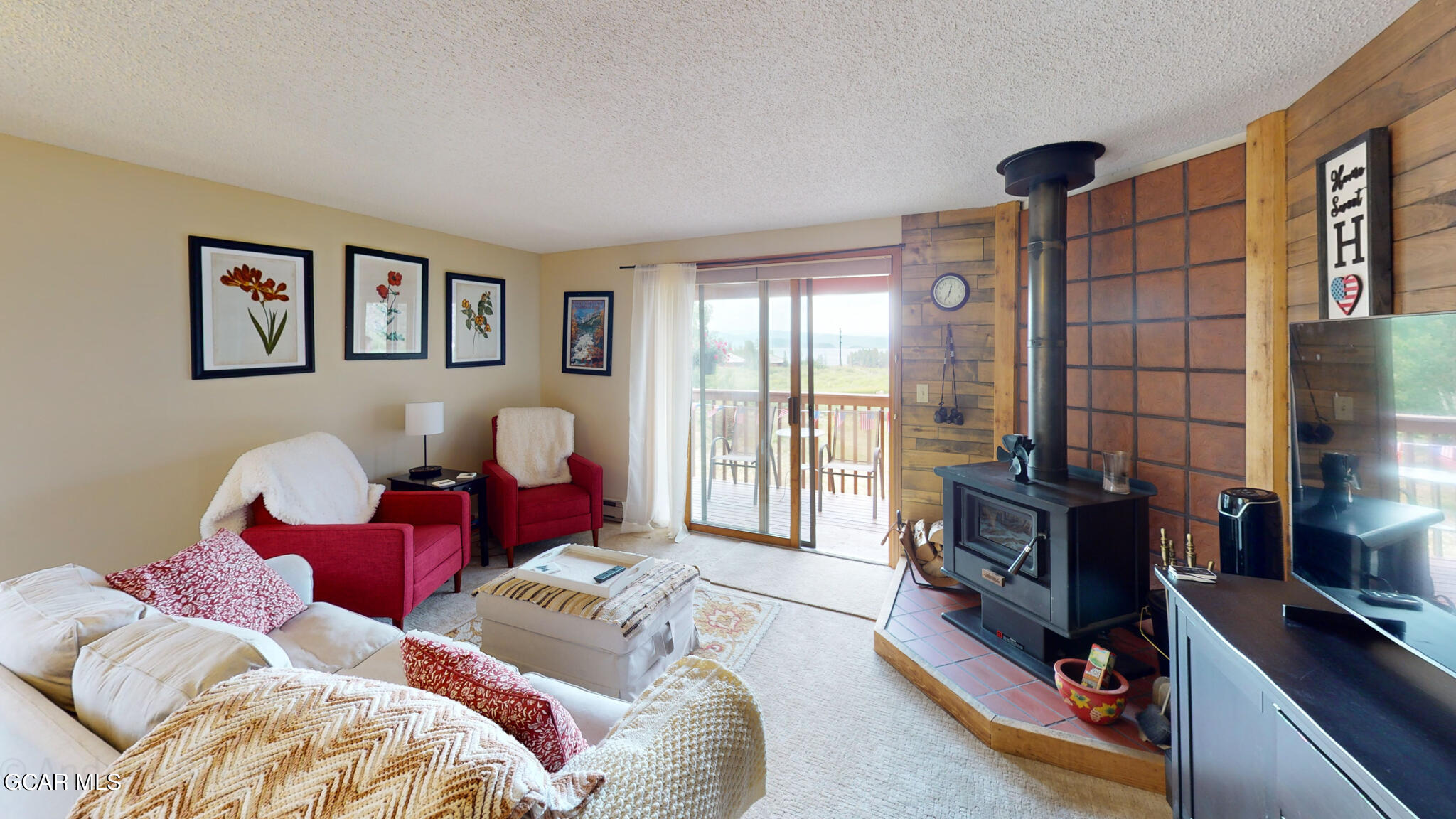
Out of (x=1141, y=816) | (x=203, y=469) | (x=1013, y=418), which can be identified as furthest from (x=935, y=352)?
(x=203, y=469)

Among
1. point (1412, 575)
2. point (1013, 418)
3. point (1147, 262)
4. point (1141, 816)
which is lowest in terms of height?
point (1141, 816)

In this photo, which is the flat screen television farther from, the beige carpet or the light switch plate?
the beige carpet

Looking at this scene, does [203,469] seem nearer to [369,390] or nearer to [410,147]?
[369,390]

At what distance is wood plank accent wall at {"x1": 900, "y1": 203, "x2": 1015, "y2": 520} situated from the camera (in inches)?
129

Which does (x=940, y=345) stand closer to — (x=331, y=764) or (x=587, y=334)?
(x=587, y=334)

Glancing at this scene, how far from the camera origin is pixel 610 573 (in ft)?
7.40

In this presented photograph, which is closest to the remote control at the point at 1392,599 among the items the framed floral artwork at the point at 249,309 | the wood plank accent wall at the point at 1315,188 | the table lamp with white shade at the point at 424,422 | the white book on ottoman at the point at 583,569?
the wood plank accent wall at the point at 1315,188

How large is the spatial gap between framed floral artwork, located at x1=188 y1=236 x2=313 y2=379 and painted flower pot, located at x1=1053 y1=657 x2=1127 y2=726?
4.11 meters

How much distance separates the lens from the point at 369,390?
361 cm

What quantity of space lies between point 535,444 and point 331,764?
11.7 ft

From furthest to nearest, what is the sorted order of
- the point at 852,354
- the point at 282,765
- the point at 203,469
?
1. the point at 852,354
2. the point at 203,469
3. the point at 282,765

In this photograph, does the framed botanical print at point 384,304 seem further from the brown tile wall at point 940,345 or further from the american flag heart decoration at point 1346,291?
the american flag heart decoration at point 1346,291

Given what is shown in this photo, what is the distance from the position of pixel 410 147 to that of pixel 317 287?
1.52 m

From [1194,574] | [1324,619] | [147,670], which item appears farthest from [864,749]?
[147,670]
